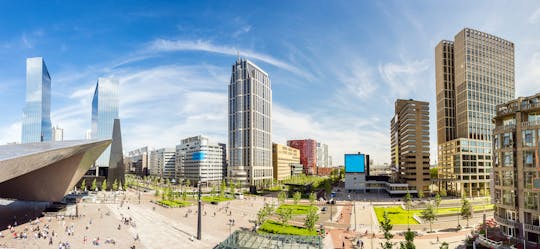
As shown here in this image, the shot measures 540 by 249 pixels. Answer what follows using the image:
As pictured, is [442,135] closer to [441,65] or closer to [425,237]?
[441,65]

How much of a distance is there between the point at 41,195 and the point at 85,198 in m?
28.7

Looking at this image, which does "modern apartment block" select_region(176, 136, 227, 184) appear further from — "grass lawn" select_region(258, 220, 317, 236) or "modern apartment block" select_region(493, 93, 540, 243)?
"modern apartment block" select_region(493, 93, 540, 243)

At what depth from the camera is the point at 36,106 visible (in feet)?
598

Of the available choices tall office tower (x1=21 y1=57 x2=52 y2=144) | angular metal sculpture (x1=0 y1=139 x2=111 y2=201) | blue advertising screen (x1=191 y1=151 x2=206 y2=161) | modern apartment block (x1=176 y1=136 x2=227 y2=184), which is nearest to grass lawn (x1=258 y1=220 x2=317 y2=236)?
angular metal sculpture (x1=0 y1=139 x2=111 y2=201)

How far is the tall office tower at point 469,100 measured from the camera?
4488 inches

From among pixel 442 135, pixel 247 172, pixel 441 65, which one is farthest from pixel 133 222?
pixel 441 65

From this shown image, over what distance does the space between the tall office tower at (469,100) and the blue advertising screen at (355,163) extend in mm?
29921

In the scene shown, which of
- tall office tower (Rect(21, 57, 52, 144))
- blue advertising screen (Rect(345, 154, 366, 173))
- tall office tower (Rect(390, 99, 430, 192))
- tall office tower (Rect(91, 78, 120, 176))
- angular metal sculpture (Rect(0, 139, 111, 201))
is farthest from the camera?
tall office tower (Rect(91, 78, 120, 176))

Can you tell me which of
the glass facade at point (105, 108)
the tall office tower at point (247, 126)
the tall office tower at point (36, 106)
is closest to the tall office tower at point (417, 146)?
the tall office tower at point (247, 126)

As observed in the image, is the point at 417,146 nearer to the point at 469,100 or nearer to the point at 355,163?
the point at 355,163

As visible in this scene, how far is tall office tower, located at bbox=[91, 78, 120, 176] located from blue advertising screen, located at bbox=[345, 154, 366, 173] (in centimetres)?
13088

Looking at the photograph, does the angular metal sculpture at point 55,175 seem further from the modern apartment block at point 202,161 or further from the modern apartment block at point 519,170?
the modern apartment block at point 202,161

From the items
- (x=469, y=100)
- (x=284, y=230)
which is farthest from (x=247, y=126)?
(x=284, y=230)

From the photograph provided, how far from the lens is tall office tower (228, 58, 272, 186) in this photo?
16212cm
